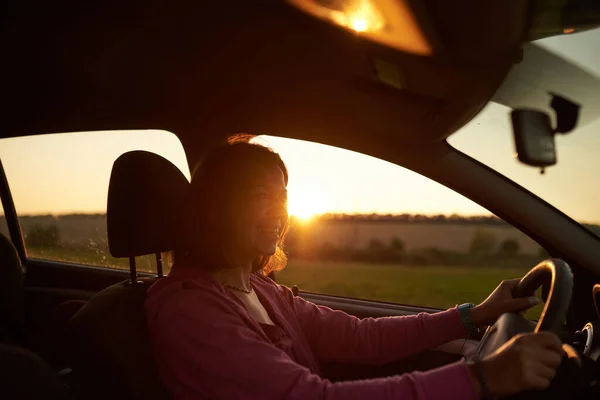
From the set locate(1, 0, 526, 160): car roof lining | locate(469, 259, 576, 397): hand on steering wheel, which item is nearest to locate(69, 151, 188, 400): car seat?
locate(1, 0, 526, 160): car roof lining

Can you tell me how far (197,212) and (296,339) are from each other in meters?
0.53

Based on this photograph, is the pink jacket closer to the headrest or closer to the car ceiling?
the headrest

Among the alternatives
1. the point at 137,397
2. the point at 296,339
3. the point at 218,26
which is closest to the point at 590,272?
the point at 296,339

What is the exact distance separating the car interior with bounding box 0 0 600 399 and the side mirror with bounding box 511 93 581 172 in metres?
0.05

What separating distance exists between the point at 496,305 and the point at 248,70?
1406mm

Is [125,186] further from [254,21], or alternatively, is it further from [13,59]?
[13,59]

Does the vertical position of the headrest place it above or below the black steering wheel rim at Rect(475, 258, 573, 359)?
above

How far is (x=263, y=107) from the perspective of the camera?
276 cm

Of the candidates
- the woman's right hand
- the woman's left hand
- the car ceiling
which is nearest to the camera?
the woman's right hand

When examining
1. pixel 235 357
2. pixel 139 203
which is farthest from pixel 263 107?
pixel 235 357

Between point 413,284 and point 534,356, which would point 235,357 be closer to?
point 534,356

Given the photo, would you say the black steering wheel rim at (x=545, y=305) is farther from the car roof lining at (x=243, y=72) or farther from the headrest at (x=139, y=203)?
the headrest at (x=139, y=203)

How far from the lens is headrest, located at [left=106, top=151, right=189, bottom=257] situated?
2076mm

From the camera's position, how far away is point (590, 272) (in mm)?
1978
